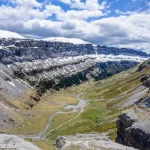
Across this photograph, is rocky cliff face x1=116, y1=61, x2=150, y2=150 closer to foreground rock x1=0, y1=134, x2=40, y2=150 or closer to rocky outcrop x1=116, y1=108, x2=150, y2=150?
rocky outcrop x1=116, y1=108, x2=150, y2=150

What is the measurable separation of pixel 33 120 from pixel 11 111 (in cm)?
1406

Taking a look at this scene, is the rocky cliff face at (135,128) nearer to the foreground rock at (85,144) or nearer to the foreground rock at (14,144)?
the foreground rock at (85,144)

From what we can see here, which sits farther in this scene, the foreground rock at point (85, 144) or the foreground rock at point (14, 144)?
the foreground rock at point (14, 144)

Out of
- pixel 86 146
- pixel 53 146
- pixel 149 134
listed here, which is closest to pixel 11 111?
pixel 53 146

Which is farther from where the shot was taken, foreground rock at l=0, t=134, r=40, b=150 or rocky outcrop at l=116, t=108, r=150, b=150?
foreground rock at l=0, t=134, r=40, b=150

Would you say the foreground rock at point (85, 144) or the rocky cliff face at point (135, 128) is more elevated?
the rocky cliff face at point (135, 128)

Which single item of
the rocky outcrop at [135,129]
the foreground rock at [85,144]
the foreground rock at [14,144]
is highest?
the rocky outcrop at [135,129]

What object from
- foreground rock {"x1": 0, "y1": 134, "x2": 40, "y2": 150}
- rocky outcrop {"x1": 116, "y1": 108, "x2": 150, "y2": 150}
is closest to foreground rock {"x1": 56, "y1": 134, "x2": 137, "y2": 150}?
rocky outcrop {"x1": 116, "y1": 108, "x2": 150, "y2": 150}

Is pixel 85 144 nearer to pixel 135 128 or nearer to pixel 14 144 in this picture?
pixel 135 128

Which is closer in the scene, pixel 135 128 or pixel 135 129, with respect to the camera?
pixel 135 129

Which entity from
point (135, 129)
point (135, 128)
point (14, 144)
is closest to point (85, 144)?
point (135, 129)

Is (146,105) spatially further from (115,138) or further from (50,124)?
(50,124)

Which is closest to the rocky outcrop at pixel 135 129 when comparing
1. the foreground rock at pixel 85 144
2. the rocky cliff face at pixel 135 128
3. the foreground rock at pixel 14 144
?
the rocky cliff face at pixel 135 128

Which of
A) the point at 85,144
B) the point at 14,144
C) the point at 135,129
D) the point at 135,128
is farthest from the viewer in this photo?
the point at 14,144
